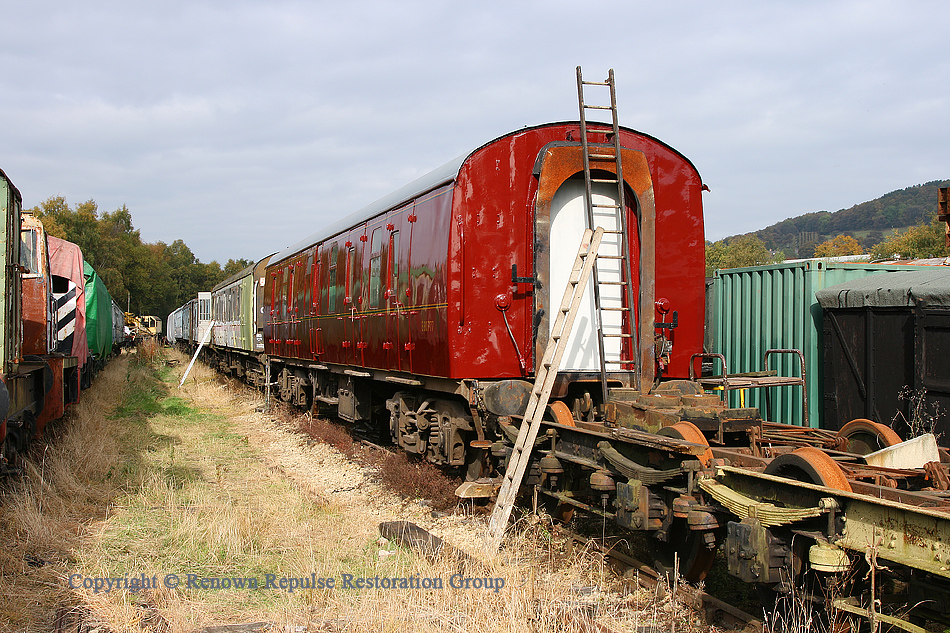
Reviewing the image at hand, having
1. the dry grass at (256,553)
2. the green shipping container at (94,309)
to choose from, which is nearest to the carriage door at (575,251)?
the dry grass at (256,553)

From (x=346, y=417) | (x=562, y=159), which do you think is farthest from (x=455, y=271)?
(x=346, y=417)

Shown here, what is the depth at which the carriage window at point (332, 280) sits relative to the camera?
39.1 ft

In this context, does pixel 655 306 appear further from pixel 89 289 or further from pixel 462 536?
pixel 89 289

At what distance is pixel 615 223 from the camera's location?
7.20 metres

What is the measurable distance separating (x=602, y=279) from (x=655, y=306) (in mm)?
654

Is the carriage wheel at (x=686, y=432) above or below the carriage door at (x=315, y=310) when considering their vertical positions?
below

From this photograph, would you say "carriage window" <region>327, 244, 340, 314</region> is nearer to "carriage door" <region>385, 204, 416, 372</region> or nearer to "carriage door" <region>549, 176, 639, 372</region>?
"carriage door" <region>385, 204, 416, 372</region>

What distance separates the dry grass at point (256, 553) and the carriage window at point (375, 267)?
224 cm

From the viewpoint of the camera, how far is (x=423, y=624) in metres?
4.20

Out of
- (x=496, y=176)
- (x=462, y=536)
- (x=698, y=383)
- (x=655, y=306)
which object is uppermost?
(x=496, y=176)

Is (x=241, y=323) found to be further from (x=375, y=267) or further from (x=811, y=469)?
(x=811, y=469)

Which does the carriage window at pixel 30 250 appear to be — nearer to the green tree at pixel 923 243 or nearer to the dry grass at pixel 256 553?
the dry grass at pixel 256 553

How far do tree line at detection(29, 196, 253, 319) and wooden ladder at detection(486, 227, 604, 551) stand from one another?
1841 inches

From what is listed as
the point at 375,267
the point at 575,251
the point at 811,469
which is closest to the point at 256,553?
the point at 575,251
